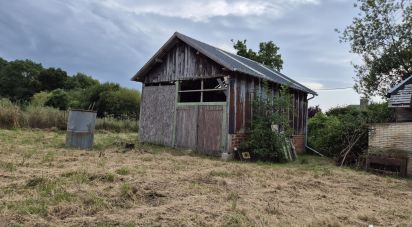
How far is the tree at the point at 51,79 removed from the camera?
40.8 meters

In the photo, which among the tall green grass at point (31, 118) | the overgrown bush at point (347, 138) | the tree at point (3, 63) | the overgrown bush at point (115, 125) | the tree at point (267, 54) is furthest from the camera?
the tree at point (3, 63)

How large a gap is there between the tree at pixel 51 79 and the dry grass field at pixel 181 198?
37.3 metres

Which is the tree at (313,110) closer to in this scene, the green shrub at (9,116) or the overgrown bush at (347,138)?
the overgrown bush at (347,138)

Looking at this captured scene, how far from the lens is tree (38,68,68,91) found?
40.8 m

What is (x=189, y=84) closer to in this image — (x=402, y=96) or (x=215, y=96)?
(x=215, y=96)

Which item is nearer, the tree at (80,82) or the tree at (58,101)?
the tree at (58,101)

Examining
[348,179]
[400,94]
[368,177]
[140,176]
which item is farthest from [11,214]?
[400,94]

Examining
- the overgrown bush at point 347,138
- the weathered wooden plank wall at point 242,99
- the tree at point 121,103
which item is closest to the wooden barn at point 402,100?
the overgrown bush at point 347,138

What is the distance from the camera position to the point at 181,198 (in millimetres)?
4699

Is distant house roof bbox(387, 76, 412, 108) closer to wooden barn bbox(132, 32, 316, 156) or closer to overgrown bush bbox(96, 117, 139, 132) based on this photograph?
wooden barn bbox(132, 32, 316, 156)

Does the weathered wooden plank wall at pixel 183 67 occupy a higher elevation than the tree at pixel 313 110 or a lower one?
higher

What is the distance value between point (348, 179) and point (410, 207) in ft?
8.21

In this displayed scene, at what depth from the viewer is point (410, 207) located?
503 centimetres

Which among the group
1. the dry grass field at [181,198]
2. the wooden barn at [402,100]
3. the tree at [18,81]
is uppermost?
the tree at [18,81]
